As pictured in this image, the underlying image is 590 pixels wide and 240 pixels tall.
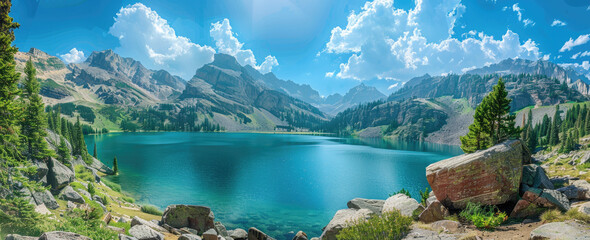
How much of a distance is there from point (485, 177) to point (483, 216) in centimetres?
350

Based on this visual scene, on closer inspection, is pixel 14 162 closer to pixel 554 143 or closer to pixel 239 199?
pixel 239 199

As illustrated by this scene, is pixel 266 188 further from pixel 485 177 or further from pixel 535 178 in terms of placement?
pixel 535 178

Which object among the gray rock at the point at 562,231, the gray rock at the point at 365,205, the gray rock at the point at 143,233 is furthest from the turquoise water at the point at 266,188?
the gray rock at the point at 562,231

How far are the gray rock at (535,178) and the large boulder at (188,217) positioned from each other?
29.9 meters

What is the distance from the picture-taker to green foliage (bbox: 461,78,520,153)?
30.4m


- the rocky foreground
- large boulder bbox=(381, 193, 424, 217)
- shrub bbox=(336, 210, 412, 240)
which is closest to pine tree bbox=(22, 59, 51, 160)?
the rocky foreground

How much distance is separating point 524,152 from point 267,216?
34824mm

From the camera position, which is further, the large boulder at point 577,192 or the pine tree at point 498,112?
the pine tree at point 498,112

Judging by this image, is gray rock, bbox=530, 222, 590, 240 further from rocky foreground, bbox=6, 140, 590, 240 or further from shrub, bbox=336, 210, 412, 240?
shrub, bbox=336, 210, 412, 240

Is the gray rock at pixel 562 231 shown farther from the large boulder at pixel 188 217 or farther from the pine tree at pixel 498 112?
the large boulder at pixel 188 217

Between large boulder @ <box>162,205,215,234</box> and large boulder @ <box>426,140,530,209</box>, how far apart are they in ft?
77.5

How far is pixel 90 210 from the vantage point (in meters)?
18.3

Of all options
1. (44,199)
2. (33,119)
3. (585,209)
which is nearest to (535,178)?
(585,209)

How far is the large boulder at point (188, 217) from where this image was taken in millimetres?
26125
